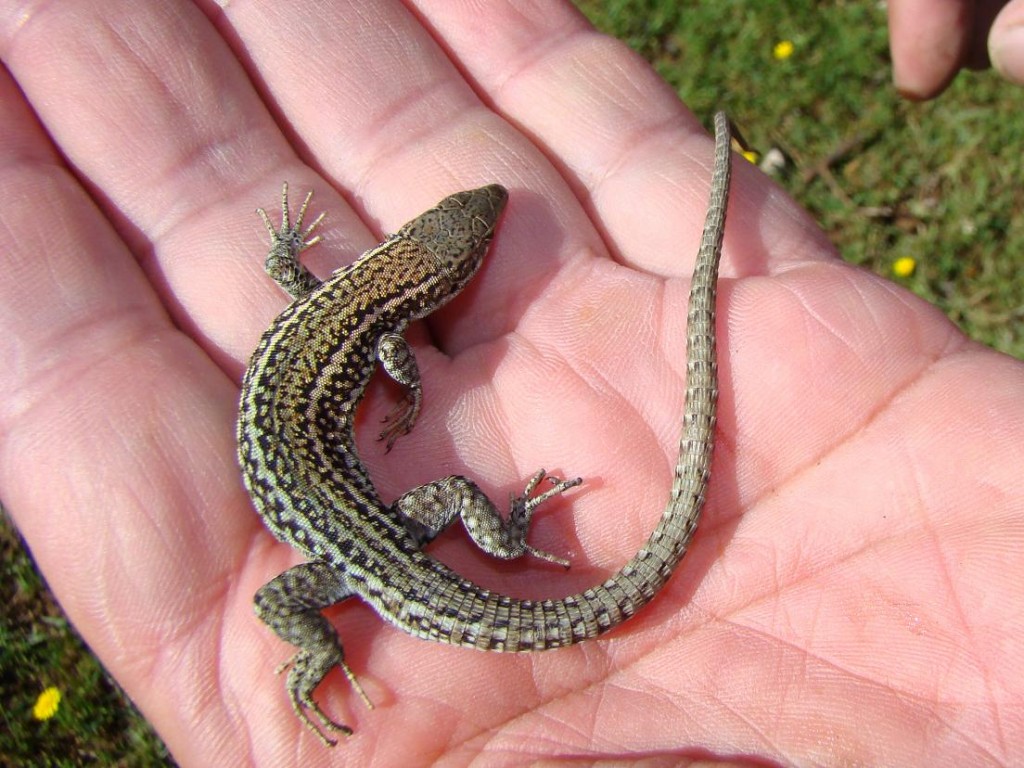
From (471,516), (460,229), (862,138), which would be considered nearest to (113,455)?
(471,516)

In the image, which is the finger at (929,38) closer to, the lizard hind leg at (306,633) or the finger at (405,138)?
the finger at (405,138)

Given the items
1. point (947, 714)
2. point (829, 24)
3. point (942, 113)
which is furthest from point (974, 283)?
point (947, 714)

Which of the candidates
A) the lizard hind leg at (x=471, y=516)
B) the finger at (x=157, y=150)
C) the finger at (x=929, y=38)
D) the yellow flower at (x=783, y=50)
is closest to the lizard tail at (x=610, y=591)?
the lizard hind leg at (x=471, y=516)

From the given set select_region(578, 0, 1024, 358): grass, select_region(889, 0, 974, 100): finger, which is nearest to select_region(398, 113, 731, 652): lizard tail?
select_region(889, 0, 974, 100): finger

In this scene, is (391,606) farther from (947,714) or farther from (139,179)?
(139,179)

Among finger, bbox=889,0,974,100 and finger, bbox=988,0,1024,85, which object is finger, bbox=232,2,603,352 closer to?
finger, bbox=889,0,974,100
